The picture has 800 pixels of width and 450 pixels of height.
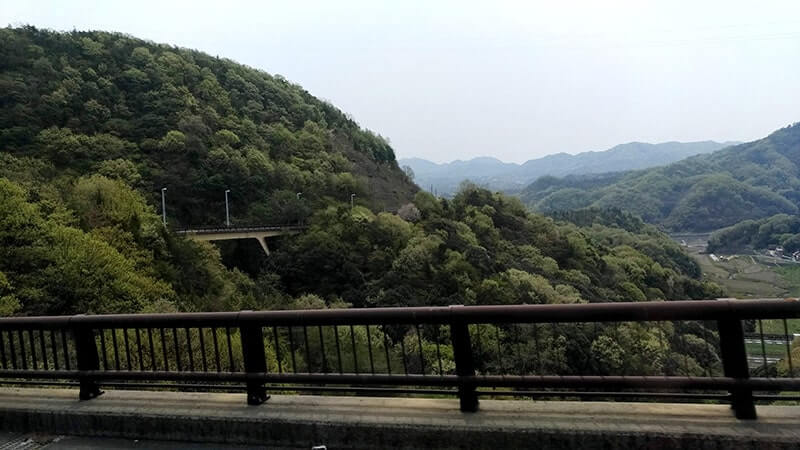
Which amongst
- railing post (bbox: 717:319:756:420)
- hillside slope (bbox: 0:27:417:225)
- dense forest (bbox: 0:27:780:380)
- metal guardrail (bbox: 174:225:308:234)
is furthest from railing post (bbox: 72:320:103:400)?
hillside slope (bbox: 0:27:417:225)

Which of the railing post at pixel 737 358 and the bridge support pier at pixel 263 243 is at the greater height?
the bridge support pier at pixel 263 243

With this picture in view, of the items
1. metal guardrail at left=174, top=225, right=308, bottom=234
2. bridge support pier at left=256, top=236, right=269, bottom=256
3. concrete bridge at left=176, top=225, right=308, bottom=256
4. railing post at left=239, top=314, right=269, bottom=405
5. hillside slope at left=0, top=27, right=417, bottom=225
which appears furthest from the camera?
hillside slope at left=0, top=27, right=417, bottom=225

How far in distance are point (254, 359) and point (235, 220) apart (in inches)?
2564

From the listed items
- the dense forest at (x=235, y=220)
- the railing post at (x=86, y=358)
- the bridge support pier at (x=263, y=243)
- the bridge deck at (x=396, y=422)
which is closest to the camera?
the bridge deck at (x=396, y=422)

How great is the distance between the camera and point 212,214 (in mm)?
67500

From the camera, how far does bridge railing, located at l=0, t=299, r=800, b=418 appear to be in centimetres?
359

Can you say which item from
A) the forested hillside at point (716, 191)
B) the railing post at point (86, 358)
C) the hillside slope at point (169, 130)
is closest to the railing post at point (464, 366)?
the railing post at point (86, 358)

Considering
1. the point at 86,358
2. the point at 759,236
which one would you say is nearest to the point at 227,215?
the point at 86,358

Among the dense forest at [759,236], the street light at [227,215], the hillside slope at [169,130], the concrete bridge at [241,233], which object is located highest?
the hillside slope at [169,130]

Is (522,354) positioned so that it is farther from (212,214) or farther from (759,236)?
(759,236)

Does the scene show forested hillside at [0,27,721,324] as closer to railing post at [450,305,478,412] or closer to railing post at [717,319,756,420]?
railing post at [450,305,478,412]

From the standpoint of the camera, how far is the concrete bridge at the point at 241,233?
53.8m

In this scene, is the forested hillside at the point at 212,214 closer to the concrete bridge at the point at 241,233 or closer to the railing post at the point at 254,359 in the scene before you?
the concrete bridge at the point at 241,233

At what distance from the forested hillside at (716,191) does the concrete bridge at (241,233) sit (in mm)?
115842
